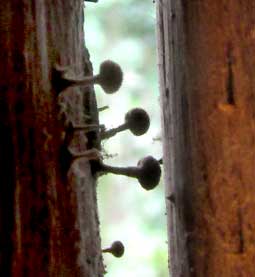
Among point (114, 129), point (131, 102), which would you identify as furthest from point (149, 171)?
point (131, 102)

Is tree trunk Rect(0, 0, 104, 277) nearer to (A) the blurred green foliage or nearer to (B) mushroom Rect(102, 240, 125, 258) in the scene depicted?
Result: (B) mushroom Rect(102, 240, 125, 258)

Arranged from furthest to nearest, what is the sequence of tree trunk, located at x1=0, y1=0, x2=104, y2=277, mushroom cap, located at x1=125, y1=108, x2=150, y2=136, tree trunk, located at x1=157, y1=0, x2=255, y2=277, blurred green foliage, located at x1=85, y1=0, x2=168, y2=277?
blurred green foliage, located at x1=85, y1=0, x2=168, y2=277 → mushroom cap, located at x1=125, y1=108, x2=150, y2=136 → tree trunk, located at x1=157, y1=0, x2=255, y2=277 → tree trunk, located at x1=0, y1=0, x2=104, y2=277

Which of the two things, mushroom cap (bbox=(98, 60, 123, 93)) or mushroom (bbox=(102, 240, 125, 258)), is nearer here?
mushroom cap (bbox=(98, 60, 123, 93))

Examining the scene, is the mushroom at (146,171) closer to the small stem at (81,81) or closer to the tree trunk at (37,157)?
the tree trunk at (37,157)

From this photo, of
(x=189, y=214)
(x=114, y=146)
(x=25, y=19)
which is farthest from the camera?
(x=114, y=146)

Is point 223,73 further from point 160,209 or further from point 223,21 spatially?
point 160,209

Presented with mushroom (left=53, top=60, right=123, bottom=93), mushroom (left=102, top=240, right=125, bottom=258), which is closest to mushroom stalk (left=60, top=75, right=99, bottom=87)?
mushroom (left=53, top=60, right=123, bottom=93)

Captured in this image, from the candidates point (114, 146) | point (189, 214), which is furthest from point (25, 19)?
point (114, 146)

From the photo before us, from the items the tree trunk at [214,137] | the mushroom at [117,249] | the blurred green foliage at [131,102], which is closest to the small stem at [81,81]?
the tree trunk at [214,137]
